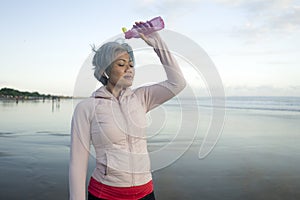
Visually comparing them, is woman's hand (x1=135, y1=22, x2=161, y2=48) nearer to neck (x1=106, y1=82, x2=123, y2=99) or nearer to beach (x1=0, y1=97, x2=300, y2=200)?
neck (x1=106, y1=82, x2=123, y2=99)

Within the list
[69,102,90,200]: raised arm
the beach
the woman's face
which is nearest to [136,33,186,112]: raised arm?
the woman's face

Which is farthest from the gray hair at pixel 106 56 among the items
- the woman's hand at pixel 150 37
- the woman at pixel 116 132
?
the woman's hand at pixel 150 37

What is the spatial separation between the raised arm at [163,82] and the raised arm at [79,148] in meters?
0.40

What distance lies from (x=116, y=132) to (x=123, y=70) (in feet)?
1.32

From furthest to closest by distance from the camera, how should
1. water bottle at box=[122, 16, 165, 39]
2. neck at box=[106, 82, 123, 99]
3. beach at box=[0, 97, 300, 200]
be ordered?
beach at box=[0, 97, 300, 200] < neck at box=[106, 82, 123, 99] < water bottle at box=[122, 16, 165, 39]

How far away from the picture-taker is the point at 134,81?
2250 mm

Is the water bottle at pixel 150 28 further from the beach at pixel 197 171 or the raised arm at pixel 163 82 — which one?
the beach at pixel 197 171

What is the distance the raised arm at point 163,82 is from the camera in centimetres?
209

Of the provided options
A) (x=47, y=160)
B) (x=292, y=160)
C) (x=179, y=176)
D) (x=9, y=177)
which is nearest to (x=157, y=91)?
(x=179, y=176)

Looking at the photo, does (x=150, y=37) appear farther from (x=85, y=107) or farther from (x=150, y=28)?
(x=85, y=107)

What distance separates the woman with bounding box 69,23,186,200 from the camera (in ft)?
6.75

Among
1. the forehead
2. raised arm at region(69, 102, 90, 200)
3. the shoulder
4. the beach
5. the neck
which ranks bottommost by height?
the beach

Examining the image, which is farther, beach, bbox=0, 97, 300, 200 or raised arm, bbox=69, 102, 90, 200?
beach, bbox=0, 97, 300, 200

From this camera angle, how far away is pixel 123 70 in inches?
84.0
